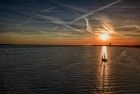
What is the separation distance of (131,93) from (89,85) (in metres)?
15.6

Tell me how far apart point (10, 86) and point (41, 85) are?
9.74 meters

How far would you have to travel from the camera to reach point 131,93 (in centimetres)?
6969

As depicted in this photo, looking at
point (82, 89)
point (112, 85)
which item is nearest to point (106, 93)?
point (82, 89)

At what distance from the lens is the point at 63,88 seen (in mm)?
73438

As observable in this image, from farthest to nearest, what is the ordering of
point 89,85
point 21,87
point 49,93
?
1. point 89,85
2. point 21,87
3. point 49,93

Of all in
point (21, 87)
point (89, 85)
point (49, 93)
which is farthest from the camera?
point (89, 85)

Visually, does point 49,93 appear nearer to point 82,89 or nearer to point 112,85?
point 82,89

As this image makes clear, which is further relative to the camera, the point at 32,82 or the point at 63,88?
the point at 32,82

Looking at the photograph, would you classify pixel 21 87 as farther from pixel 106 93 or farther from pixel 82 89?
pixel 106 93

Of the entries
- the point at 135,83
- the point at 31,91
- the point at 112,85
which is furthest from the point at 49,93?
the point at 135,83

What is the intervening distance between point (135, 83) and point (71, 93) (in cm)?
2816

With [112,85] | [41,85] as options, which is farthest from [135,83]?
[41,85]

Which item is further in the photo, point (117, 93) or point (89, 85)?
point (89, 85)

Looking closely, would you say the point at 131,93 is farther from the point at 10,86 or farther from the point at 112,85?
the point at 10,86
